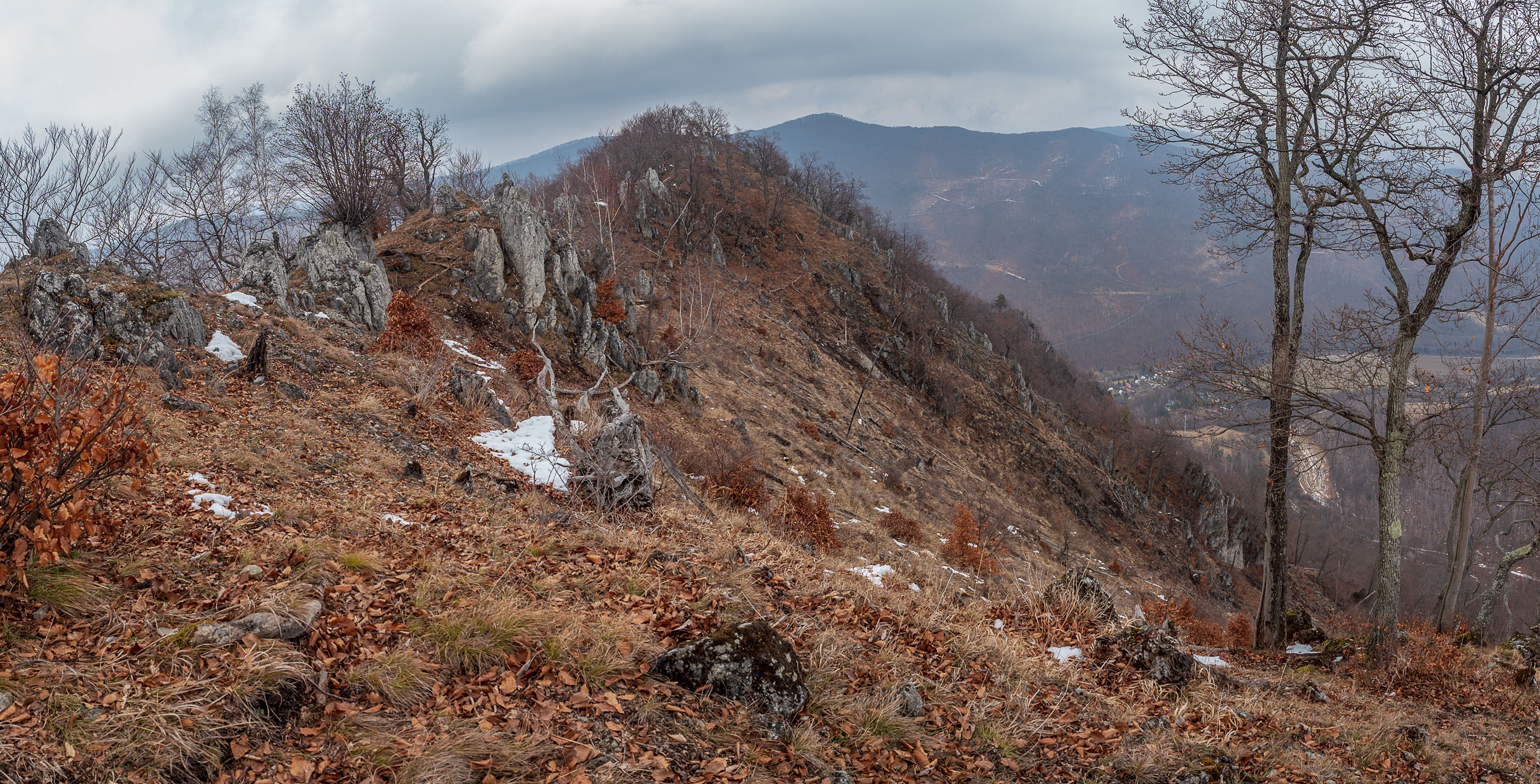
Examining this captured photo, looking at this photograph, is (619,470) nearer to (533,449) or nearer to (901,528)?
(533,449)

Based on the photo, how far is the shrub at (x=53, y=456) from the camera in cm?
315

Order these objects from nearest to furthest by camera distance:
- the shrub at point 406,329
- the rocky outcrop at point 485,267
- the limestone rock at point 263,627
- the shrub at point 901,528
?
1. the limestone rock at point 263,627
2. the shrub at point 406,329
3. the rocky outcrop at point 485,267
4. the shrub at point 901,528

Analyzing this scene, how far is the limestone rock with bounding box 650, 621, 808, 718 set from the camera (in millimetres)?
3914


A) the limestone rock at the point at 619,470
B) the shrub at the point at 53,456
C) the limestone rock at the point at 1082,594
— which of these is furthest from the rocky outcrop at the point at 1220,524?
the shrub at the point at 53,456

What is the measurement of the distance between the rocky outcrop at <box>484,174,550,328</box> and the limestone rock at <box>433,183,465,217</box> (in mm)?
2947

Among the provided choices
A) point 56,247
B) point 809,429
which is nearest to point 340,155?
point 56,247

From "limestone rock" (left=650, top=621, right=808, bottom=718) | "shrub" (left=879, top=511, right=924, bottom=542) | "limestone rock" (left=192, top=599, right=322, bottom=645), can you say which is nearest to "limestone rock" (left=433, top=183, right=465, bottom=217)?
"shrub" (left=879, top=511, right=924, bottom=542)

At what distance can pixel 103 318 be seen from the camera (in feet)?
34.2

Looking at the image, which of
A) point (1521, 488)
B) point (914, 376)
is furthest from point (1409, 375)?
point (914, 376)

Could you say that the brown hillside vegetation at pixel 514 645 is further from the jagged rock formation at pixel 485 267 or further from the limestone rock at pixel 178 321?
the jagged rock formation at pixel 485 267

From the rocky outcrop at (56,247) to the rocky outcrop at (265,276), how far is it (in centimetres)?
305

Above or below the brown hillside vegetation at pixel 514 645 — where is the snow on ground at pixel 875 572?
below

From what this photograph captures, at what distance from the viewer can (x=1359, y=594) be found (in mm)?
50031

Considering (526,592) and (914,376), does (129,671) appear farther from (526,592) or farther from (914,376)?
(914,376)
